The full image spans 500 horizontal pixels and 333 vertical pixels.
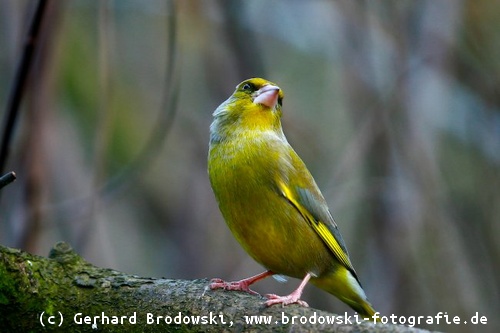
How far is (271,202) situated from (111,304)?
109 centimetres

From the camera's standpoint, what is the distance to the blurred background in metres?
5.19

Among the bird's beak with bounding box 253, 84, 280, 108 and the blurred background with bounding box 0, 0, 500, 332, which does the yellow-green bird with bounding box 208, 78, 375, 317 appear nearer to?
the bird's beak with bounding box 253, 84, 280, 108

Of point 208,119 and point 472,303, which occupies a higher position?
point 208,119

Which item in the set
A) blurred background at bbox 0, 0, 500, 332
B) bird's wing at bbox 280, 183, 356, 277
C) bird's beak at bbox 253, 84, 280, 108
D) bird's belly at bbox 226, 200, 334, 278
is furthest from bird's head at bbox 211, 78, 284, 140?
blurred background at bbox 0, 0, 500, 332

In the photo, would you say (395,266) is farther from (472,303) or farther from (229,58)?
(229,58)

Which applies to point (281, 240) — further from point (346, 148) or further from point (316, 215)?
point (346, 148)

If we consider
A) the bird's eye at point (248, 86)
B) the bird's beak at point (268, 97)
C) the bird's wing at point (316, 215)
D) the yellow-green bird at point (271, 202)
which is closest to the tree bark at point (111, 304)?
the yellow-green bird at point (271, 202)

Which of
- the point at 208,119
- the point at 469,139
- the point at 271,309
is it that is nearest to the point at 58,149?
the point at 208,119

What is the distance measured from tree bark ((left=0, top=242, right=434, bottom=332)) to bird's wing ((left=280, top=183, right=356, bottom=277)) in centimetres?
96

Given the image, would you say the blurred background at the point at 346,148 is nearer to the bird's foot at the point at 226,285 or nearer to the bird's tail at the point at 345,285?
the bird's tail at the point at 345,285

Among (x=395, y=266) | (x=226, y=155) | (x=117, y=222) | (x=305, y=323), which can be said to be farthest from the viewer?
(x=117, y=222)

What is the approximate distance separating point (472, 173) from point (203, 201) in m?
2.23

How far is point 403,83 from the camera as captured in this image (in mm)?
5332

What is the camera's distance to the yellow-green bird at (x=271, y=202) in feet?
10.9
